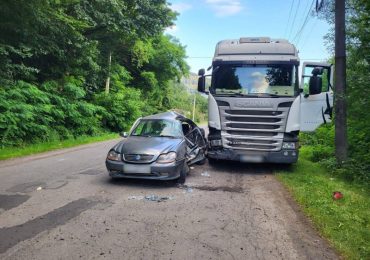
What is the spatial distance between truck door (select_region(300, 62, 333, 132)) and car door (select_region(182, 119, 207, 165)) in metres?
3.10

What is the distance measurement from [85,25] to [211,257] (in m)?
14.8

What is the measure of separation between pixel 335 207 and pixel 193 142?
5104 millimetres

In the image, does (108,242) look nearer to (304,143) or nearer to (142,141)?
(142,141)

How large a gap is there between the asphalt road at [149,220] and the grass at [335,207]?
0.71ft

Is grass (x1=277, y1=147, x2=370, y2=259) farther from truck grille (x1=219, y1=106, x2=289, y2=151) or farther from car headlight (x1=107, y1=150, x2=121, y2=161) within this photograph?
car headlight (x1=107, y1=150, x2=121, y2=161)

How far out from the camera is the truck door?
10336 mm

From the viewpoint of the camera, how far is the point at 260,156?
1004 cm

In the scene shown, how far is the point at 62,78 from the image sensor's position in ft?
65.0

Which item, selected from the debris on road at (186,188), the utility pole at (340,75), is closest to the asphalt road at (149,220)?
the debris on road at (186,188)

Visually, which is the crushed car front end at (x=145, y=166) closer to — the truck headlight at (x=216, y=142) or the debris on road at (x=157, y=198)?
the debris on road at (x=157, y=198)

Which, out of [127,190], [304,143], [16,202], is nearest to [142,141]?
[127,190]

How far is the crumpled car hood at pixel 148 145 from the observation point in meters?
8.25

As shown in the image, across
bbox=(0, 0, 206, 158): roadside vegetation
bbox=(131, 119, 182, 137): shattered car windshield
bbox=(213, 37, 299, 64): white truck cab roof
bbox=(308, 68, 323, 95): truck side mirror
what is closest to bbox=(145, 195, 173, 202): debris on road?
bbox=(131, 119, 182, 137): shattered car windshield

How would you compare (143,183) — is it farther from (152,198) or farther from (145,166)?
(152,198)
